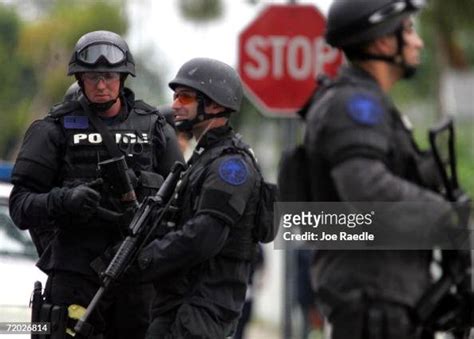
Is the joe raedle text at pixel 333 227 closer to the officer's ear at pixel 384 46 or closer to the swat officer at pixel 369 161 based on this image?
the swat officer at pixel 369 161

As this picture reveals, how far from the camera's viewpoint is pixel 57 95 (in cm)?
4219

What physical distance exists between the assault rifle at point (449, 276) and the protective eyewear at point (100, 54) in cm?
218

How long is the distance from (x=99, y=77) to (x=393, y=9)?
210 centimetres

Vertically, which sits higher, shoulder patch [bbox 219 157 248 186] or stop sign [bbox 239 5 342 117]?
stop sign [bbox 239 5 342 117]

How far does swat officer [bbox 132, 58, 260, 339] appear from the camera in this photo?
6523 millimetres

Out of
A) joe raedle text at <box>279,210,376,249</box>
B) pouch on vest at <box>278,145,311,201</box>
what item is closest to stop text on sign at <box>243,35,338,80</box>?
joe raedle text at <box>279,210,376,249</box>

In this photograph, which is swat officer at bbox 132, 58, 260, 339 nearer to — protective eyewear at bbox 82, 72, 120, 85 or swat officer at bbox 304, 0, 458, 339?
protective eyewear at bbox 82, 72, 120, 85

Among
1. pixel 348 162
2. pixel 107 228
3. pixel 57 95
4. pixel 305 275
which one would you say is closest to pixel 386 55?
pixel 348 162

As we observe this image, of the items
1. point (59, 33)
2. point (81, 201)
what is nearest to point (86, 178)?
point (81, 201)

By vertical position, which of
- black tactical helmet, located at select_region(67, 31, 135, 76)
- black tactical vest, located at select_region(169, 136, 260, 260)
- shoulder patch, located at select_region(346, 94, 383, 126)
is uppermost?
black tactical helmet, located at select_region(67, 31, 135, 76)

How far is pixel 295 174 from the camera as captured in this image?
17.7 feet

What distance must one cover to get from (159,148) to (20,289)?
5.24 ft

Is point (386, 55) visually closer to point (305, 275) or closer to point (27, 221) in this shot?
point (27, 221)

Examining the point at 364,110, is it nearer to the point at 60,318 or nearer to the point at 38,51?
the point at 60,318
